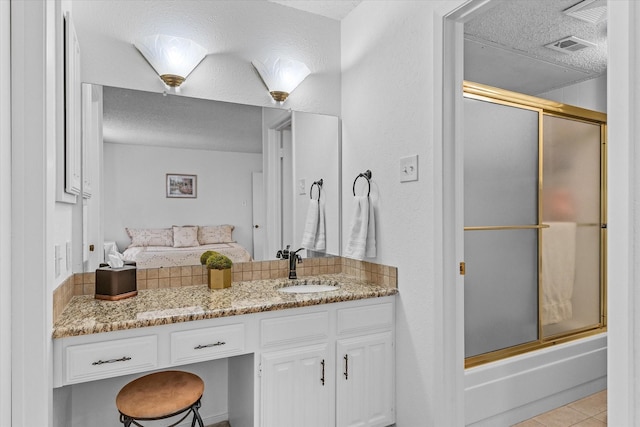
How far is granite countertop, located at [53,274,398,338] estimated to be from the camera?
1.46 meters

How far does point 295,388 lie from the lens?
1.79 m

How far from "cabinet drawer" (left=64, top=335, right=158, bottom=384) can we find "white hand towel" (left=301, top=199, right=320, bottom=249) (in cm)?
117

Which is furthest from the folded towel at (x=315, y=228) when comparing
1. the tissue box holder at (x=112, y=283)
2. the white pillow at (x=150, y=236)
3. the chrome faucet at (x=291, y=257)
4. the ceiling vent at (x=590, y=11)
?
the ceiling vent at (x=590, y=11)

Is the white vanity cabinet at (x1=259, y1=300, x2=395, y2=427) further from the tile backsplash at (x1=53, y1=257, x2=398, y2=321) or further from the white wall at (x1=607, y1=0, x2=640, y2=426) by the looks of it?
the white wall at (x1=607, y1=0, x2=640, y2=426)

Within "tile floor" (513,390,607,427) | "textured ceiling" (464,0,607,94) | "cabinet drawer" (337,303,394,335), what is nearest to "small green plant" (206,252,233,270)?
"cabinet drawer" (337,303,394,335)

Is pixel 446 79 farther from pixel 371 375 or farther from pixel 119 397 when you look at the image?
pixel 119 397

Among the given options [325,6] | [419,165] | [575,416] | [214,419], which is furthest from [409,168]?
[575,416]

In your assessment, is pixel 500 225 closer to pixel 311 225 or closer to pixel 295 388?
pixel 311 225

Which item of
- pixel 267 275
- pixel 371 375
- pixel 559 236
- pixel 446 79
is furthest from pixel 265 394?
pixel 559 236

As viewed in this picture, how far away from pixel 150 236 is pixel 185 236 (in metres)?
0.18

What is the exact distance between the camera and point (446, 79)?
1762 mm

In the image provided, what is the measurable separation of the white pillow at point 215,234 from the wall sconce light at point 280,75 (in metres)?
0.85

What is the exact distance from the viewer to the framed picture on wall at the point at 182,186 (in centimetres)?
212

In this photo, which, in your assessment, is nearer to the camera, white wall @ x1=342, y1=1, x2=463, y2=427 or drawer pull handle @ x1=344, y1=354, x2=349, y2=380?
white wall @ x1=342, y1=1, x2=463, y2=427
